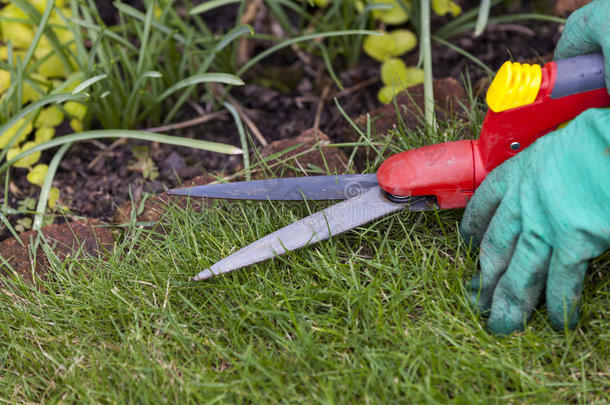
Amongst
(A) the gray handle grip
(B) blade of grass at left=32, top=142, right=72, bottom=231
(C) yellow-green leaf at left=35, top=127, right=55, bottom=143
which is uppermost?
(A) the gray handle grip

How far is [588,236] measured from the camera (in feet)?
3.95

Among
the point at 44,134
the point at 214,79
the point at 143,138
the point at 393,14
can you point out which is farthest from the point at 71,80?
the point at 393,14

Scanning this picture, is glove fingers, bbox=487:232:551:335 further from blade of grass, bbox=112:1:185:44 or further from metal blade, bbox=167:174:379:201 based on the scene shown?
Answer: blade of grass, bbox=112:1:185:44

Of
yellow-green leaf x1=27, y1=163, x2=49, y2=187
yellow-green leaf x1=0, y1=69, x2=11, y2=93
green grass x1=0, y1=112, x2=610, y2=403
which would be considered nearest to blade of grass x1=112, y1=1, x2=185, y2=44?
yellow-green leaf x1=0, y1=69, x2=11, y2=93

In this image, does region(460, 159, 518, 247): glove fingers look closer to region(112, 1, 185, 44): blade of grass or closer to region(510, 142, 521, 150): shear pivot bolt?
region(510, 142, 521, 150): shear pivot bolt

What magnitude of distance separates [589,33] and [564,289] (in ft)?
1.86

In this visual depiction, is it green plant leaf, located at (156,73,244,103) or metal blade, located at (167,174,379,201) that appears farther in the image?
green plant leaf, located at (156,73,244,103)

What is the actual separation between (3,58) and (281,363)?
5.24 feet

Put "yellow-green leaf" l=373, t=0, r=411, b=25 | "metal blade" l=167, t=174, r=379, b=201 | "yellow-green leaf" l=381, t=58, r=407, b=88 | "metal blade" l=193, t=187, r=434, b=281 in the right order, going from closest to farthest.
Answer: "metal blade" l=193, t=187, r=434, b=281
"metal blade" l=167, t=174, r=379, b=201
"yellow-green leaf" l=381, t=58, r=407, b=88
"yellow-green leaf" l=373, t=0, r=411, b=25

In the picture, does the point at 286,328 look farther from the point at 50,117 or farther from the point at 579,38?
the point at 50,117

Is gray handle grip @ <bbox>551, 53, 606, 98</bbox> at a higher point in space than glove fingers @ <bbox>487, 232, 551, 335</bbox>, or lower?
higher

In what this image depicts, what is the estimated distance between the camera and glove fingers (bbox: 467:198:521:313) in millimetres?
1284

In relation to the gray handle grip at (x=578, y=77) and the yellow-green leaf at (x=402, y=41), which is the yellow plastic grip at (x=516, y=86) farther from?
the yellow-green leaf at (x=402, y=41)

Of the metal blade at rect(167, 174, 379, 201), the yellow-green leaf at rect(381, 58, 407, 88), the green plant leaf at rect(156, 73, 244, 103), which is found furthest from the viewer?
the yellow-green leaf at rect(381, 58, 407, 88)
